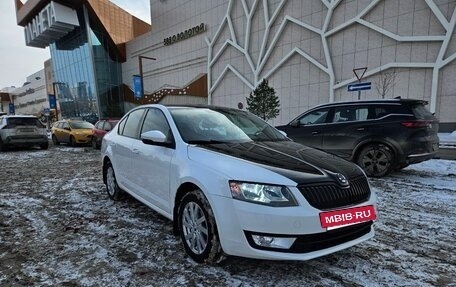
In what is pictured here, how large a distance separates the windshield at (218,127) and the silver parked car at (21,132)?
536 inches

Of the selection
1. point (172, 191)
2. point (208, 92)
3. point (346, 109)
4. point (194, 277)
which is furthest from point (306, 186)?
point (208, 92)

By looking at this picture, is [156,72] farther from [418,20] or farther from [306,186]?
[306,186]

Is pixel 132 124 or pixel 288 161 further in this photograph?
pixel 132 124

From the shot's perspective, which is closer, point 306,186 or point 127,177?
point 306,186

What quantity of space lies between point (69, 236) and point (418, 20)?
23203 mm

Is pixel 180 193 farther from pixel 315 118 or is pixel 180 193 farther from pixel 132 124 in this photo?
pixel 315 118

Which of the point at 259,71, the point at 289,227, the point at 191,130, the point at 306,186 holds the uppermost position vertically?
the point at 259,71

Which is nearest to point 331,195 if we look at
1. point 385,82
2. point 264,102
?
point 264,102

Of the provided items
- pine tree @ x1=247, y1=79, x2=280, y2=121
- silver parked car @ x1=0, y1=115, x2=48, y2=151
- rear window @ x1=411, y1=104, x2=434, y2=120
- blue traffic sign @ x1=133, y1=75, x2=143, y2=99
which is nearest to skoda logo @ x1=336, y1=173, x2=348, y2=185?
Answer: rear window @ x1=411, y1=104, x2=434, y2=120

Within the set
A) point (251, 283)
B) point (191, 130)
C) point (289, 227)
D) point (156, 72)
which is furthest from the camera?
point (156, 72)

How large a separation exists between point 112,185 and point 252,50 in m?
25.5

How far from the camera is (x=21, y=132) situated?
1428 centimetres

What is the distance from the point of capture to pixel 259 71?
27953 millimetres

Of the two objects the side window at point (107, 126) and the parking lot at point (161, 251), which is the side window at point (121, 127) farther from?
the side window at point (107, 126)
